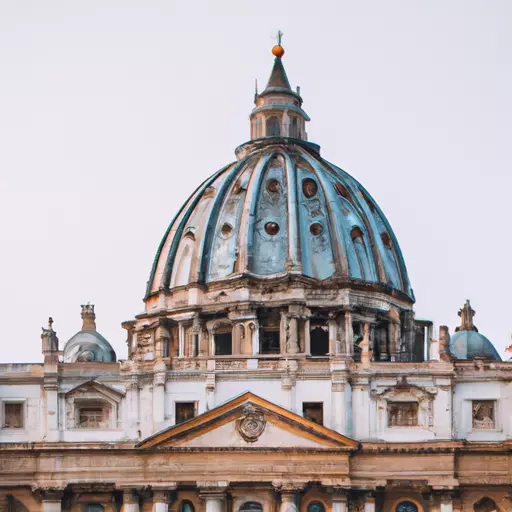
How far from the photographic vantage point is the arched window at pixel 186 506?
214ft

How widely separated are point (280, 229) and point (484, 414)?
60.4 feet

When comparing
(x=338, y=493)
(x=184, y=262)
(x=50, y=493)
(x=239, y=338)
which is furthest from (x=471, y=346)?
(x=50, y=493)

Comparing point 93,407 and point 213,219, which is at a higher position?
point 213,219

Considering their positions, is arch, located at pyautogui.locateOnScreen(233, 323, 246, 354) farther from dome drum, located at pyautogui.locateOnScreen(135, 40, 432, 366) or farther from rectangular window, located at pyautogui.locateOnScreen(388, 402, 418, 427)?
rectangular window, located at pyautogui.locateOnScreen(388, 402, 418, 427)

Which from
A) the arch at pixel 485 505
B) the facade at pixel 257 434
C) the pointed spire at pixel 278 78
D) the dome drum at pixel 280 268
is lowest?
the arch at pixel 485 505

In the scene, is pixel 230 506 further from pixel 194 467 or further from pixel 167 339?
pixel 167 339

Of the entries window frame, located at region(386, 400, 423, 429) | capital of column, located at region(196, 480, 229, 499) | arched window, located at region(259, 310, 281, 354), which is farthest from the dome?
capital of column, located at region(196, 480, 229, 499)

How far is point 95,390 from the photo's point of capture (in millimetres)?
66438

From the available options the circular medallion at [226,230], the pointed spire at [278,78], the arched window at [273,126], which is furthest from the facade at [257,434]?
the pointed spire at [278,78]

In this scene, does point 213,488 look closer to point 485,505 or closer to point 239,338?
point 239,338

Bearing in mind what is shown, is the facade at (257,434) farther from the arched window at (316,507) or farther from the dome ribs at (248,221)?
the dome ribs at (248,221)

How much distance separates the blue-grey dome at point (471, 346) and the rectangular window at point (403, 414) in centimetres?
904

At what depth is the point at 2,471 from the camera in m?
65.2

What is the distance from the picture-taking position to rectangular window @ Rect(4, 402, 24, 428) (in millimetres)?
66438
